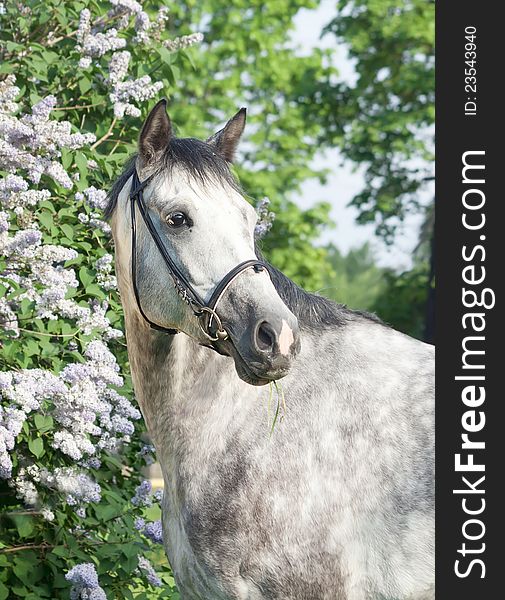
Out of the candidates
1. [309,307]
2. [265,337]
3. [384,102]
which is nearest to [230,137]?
[309,307]

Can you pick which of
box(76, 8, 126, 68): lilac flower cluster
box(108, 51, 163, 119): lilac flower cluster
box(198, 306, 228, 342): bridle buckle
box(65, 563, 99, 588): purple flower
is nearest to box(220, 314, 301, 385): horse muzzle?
A: box(198, 306, 228, 342): bridle buckle

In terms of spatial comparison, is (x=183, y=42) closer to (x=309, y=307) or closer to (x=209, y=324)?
(x=309, y=307)

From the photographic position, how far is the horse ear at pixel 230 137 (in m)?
3.98

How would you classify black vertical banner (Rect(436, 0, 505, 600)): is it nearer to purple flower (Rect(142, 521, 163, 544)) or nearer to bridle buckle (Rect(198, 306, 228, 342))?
bridle buckle (Rect(198, 306, 228, 342))

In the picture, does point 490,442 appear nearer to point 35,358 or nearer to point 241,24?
point 35,358

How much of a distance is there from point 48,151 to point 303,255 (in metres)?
15.4

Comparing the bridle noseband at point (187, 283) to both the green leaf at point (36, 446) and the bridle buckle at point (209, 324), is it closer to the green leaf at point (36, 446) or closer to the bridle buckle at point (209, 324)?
the bridle buckle at point (209, 324)

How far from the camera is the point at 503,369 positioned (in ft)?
11.7

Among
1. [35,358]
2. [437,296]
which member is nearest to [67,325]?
[35,358]

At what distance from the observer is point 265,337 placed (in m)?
Result: 3.23

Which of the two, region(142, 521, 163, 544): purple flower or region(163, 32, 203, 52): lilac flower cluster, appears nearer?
region(142, 521, 163, 544): purple flower

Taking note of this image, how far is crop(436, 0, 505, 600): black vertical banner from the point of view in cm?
350

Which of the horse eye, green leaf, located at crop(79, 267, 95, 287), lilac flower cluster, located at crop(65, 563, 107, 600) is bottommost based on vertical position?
lilac flower cluster, located at crop(65, 563, 107, 600)

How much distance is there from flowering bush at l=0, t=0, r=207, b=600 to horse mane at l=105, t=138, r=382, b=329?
2.94 ft
